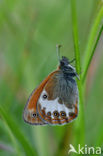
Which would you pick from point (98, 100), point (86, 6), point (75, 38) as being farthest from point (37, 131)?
point (86, 6)

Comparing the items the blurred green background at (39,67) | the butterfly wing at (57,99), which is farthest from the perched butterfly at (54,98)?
the blurred green background at (39,67)

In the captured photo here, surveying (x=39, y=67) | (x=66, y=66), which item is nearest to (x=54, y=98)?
(x=66, y=66)

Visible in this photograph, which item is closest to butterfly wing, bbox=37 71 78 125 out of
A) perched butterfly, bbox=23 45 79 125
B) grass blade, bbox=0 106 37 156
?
perched butterfly, bbox=23 45 79 125

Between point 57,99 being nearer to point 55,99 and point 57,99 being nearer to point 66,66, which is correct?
point 55,99

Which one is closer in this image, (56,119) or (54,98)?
(56,119)

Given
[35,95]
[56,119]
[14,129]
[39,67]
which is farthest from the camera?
[39,67]

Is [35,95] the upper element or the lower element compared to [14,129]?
upper

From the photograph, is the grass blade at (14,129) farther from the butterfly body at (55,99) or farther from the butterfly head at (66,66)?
the butterfly head at (66,66)

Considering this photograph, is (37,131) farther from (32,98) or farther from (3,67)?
(3,67)
